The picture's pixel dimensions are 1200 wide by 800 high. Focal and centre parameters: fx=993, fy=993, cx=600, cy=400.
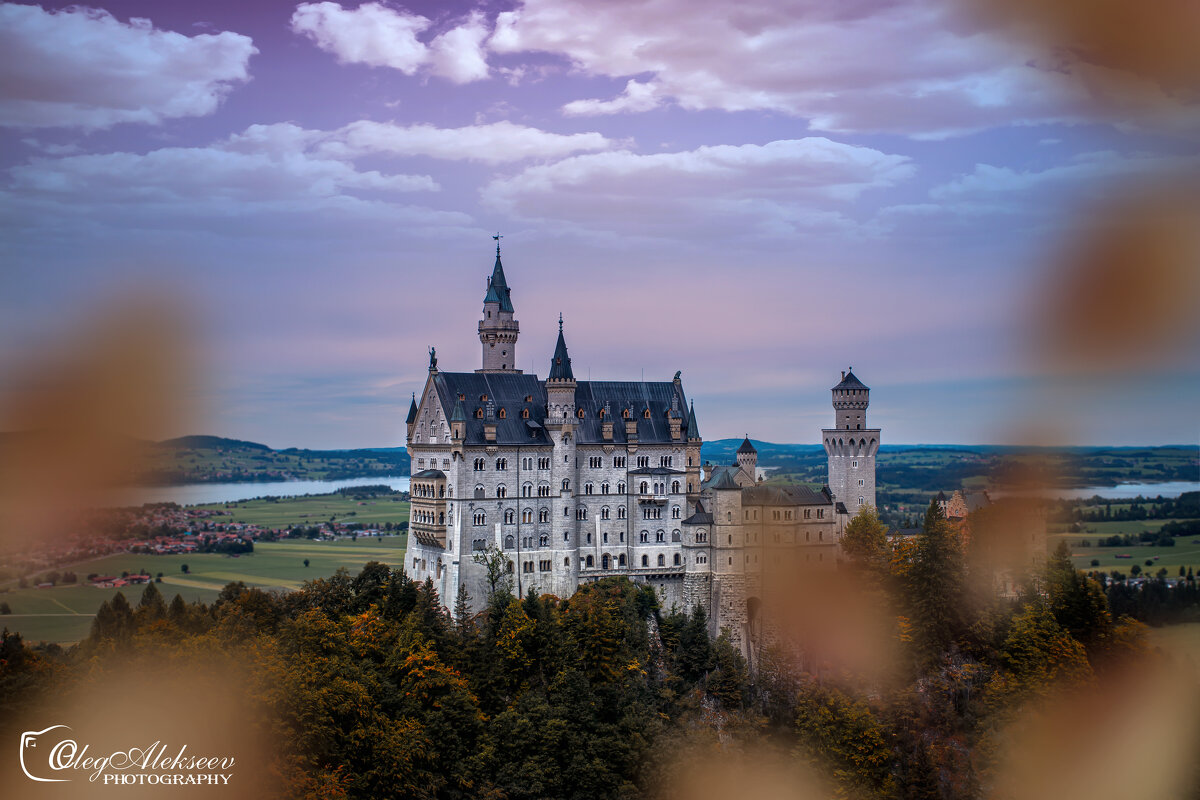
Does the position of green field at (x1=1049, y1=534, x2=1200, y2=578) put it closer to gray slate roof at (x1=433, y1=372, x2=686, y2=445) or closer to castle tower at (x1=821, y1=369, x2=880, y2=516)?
castle tower at (x1=821, y1=369, x2=880, y2=516)

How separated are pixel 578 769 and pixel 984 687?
866 inches

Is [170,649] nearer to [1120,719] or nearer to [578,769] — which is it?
[578,769]

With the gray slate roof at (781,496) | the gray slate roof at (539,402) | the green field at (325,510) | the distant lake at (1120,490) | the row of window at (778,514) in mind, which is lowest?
the green field at (325,510)

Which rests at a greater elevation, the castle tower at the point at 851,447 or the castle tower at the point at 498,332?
the castle tower at the point at 498,332

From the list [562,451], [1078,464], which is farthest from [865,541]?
[1078,464]

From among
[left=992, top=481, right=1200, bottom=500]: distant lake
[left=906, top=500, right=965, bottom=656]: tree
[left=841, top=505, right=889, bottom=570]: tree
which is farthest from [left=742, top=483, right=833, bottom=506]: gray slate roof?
[left=992, top=481, right=1200, bottom=500]: distant lake

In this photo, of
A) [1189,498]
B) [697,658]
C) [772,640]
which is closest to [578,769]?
[697,658]

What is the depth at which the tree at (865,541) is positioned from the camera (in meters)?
62.0

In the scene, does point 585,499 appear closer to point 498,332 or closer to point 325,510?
point 498,332

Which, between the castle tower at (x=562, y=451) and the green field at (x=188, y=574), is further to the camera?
the castle tower at (x=562, y=451)

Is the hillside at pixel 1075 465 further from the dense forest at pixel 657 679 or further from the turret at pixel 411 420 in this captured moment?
the turret at pixel 411 420

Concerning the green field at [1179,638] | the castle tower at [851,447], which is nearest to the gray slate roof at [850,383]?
the castle tower at [851,447]

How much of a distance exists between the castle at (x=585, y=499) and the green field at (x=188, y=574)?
12.5 metres

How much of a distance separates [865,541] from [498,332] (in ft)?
91.1
